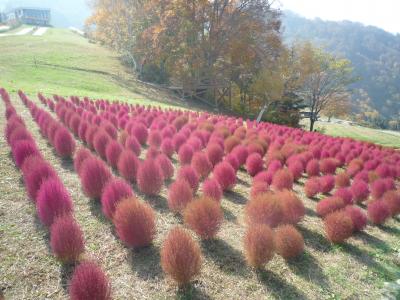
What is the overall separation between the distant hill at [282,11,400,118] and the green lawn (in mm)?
84753

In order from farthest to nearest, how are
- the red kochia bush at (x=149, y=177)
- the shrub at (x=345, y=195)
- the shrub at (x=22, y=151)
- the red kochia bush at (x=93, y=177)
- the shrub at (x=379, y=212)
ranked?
1. the shrub at (x=345, y=195)
2. the shrub at (x=379, y=212)
3. the shrub at (x=22, y=151)
4. the red kochia bush at (x=149, y=177)
5. the red kochia bush at (x=93, y=177)

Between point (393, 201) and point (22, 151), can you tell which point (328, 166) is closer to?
point (393, 201)

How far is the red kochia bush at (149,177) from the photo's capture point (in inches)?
218

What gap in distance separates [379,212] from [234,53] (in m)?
28.2

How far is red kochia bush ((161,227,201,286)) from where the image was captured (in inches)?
130

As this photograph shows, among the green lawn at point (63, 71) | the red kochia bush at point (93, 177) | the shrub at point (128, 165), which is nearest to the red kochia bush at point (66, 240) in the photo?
the red kochia bush at point (93, 177)

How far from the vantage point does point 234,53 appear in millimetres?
31969

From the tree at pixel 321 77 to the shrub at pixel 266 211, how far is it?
28.3 meters

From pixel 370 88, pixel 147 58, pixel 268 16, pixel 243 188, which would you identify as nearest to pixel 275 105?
pixel 268 16

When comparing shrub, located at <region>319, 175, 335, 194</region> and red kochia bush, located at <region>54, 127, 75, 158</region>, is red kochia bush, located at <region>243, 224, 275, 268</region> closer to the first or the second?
shrub, located at <region>319, 175, 335, 194</region>

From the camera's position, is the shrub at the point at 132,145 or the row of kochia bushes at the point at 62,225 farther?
the shrub at the point at 132,145

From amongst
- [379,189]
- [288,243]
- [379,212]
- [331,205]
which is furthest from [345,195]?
[288,243]

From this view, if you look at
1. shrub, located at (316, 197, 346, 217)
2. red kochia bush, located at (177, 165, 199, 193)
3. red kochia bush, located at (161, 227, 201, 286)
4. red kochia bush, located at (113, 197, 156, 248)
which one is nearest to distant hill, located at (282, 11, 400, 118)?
shrub, located at (316, 197, 346, 217)

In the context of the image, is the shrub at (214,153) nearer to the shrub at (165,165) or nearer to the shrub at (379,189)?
the shrub at (165,165)
